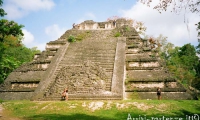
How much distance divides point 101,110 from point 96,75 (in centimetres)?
347

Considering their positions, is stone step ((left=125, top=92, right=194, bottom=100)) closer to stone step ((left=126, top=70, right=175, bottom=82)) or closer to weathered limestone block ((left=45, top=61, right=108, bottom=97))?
stone step ((left=126, top=70, right=175, bottom=82))

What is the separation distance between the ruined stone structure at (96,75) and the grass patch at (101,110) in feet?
4.93

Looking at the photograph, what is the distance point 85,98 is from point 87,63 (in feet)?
8.13

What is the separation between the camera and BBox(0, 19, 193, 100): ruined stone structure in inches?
410

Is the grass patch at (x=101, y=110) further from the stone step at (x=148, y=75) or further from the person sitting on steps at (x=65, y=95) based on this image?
the stone step at (x=148, y=75)

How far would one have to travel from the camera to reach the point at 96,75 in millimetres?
11109

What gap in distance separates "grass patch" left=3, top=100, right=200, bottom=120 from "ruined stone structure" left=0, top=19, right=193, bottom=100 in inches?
59.1

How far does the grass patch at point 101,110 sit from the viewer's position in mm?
7166

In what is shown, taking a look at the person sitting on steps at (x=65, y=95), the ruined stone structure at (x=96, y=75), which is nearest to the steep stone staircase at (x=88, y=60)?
the ruined stone structure at (x=96, y=75)

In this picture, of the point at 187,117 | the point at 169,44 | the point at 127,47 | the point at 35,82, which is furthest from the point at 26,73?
the point at 169,44

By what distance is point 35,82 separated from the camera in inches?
470

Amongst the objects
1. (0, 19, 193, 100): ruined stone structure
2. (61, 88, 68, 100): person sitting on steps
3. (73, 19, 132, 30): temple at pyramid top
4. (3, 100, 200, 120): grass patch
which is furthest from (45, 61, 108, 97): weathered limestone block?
(73, 19, 132, 30): temple at pyramid top

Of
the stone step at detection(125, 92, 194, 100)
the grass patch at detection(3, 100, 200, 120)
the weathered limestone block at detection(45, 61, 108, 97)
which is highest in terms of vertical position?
the weathered limestone block at detection(45, 61, 108, 97)

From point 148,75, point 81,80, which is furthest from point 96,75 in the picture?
point 148,75
